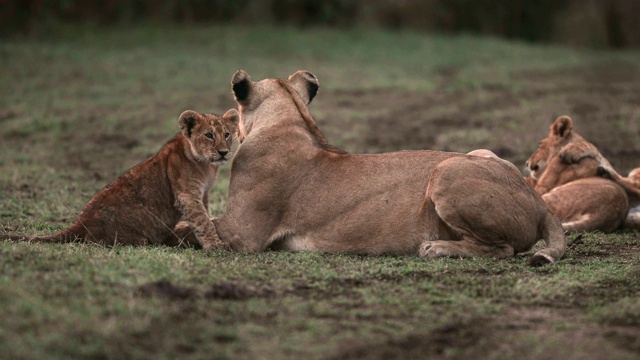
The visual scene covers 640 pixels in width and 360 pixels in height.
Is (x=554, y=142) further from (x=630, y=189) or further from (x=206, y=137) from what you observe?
(x=206, y=137)

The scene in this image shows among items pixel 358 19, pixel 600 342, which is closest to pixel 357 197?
pixel 600 342

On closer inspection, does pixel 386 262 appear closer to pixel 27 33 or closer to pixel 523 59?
pixel 523 59

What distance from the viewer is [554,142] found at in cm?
905

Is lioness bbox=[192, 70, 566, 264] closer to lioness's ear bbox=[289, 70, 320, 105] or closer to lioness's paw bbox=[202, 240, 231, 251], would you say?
lioness's paw bbox=[202, 240, 231, 251]

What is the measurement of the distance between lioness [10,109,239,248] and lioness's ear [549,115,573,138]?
3.58 meters

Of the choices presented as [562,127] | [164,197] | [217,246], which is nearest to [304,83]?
[164,197]

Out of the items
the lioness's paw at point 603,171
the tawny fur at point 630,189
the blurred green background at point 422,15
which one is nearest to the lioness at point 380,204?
the tawny fur at point 630,189

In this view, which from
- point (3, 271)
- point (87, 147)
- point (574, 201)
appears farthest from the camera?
point (87, 147)

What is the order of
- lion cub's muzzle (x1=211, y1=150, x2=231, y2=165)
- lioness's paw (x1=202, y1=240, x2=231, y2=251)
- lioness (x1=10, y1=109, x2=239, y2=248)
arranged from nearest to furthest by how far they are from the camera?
lioness's paw (x1=202, y1=240, x2=231, y2=251), lioness (x1=10, y1=109, x2=239, y2=248), lion cub's muzzle (x1=211, y1=150, x2=231, y2=165)

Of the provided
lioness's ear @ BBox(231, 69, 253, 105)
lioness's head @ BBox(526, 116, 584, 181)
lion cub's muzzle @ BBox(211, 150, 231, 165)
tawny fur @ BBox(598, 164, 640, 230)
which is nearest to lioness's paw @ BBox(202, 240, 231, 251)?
lion cub's muzzle @ BBox(211, 150, 231, 165)

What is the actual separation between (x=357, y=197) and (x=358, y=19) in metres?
18.9

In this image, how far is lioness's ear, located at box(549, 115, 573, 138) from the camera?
8.99 metres

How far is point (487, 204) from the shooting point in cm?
609

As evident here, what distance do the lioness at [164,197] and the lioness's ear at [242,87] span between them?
27 cm
